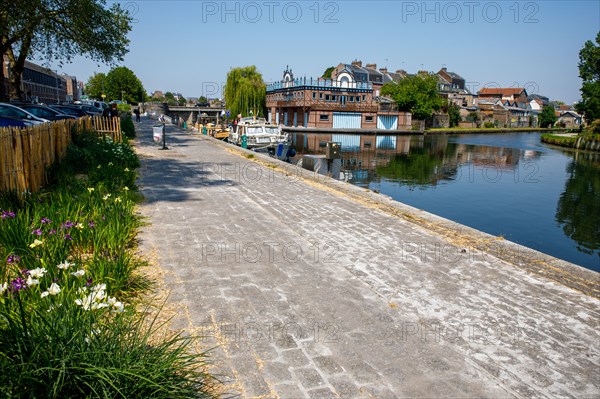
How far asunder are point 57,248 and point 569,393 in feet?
16.8

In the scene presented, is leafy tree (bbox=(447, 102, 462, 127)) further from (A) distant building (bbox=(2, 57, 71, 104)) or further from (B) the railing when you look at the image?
(A) distant building (bbox=(2, 57, 71, 104))

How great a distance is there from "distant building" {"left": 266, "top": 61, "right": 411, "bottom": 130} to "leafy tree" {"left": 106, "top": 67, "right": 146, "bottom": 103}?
1826 inches

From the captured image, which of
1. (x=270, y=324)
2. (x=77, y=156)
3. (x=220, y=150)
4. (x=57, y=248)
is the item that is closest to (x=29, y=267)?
(x=57, y=248)

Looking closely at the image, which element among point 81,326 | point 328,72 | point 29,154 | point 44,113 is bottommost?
point 81,326

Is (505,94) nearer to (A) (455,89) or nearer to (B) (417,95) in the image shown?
(A) (455,89)

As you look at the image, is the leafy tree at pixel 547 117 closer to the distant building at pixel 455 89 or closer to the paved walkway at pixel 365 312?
the distant building at pixel 455 89

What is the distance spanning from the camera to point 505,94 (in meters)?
133

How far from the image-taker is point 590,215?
58.2 feet

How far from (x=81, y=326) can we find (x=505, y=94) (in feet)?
487

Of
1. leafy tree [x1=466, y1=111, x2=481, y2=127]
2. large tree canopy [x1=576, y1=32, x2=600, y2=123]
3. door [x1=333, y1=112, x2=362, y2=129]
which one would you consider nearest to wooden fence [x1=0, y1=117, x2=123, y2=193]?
door [x1=333, y1=112, x2=362, y2=129]

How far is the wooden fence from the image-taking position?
7113 millimetres

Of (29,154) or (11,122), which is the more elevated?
(11,122)

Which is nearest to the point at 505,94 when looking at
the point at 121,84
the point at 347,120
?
the point at 347,120

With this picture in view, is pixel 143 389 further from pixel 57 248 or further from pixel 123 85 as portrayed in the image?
pixel 123 85
